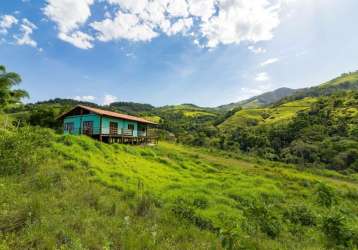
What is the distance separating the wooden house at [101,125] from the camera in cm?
2542

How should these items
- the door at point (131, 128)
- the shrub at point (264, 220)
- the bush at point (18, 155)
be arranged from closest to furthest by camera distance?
the shrub at point (264, 220) < the bush at point (18, 155) < the door at point (131, 128)

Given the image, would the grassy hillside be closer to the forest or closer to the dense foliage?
the forest

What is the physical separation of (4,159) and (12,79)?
1814 cm

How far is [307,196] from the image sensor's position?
1688cm

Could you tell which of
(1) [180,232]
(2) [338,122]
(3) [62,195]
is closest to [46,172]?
(3) [62,195]

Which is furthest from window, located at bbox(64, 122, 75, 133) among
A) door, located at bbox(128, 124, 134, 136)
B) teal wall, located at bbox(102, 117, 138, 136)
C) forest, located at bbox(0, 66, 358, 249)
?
forest, located at bbox(0, 66, 358, 249)

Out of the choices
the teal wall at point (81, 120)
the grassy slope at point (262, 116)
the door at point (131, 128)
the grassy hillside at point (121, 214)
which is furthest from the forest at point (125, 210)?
the grassy slope at point (262, 116)

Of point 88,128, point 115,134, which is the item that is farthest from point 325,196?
point 88,128

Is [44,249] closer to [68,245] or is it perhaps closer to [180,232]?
[68,245]

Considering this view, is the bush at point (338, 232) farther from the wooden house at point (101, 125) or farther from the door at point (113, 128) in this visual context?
the door at point (113, 128)

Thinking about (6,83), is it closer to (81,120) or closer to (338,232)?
(81,120)

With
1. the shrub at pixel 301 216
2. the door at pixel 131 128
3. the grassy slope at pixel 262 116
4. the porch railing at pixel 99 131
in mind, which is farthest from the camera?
the grassy slope at pixel 262 116

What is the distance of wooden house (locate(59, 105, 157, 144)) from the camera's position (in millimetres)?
25422

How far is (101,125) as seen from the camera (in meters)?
25.1
